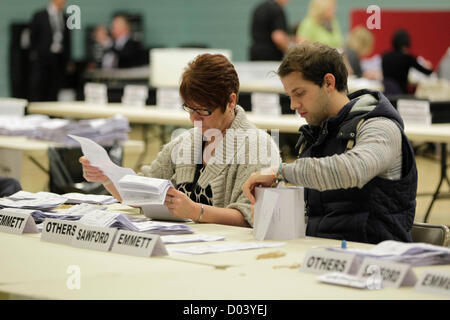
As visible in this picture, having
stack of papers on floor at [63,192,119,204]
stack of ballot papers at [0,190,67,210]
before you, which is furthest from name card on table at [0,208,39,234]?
stack of papers on floor at [63,192,119,204]

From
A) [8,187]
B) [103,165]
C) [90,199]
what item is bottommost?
[8,187]

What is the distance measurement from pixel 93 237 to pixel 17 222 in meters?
0.40

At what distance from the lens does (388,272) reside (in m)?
2.19

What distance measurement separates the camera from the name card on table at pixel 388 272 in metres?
2.16

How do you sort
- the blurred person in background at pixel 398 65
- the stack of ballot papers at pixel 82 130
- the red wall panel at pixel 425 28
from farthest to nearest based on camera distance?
1. the red wall panel at pixel 425 28
2. the blurred person in background at pixel 398 65
3. the stack of ballot papers at pixel 82 130

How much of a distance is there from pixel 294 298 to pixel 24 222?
1.23m

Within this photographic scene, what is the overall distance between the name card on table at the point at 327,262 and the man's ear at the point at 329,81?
2.79ft

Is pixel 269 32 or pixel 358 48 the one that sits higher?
pixel 269 32

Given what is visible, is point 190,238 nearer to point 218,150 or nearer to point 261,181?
point 261,181

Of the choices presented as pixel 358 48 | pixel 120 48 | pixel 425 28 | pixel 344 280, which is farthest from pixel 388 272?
pixel 120 48

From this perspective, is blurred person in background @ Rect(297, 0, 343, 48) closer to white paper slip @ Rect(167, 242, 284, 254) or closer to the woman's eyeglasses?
the woman's eyeglasses

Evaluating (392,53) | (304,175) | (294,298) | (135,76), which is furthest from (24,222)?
(135,76)

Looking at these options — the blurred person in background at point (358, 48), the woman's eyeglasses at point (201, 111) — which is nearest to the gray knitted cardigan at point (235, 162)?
the woman's eyeglasses at point (201, 111)

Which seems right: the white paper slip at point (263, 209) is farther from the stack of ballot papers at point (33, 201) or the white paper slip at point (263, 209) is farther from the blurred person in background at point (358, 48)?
the blurred person in background at point (358, 48)
